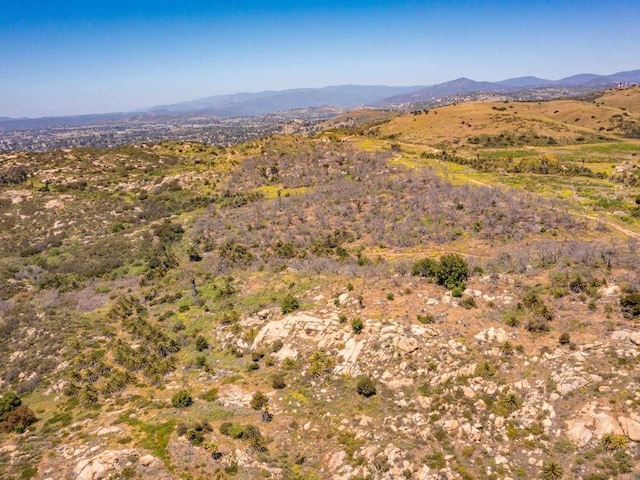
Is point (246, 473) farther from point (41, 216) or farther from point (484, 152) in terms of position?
point (484, 152)

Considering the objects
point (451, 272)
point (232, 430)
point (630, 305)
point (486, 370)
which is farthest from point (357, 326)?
point (630, 305)

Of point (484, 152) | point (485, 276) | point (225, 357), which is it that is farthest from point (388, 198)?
point (484, 152)

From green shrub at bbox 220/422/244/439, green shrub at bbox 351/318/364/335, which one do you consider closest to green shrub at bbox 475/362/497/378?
green shrub at bbox 351/318/364/335

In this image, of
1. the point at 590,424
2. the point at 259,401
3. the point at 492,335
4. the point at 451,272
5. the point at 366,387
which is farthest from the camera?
the point at 451,272

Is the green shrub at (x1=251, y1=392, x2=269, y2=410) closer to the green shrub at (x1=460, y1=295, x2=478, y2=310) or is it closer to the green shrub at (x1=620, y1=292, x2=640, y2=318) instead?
the green shrub at (x1=460, y1=295, x2=478, y2=310)

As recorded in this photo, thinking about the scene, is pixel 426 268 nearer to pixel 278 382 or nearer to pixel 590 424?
pixel 278 382

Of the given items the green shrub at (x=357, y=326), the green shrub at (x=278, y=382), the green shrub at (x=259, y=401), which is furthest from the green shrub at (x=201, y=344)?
the green shrub at (x=357, y=326)
